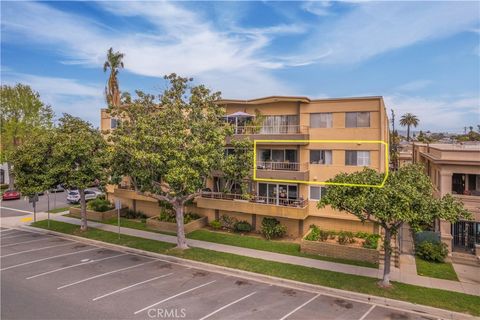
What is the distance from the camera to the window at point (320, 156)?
2295 cm

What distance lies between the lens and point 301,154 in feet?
77.2

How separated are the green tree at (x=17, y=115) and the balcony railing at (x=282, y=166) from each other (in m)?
34.1

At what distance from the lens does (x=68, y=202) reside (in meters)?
37.5

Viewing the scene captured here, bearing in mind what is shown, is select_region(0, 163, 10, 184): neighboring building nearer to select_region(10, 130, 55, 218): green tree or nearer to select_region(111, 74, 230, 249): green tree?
select_region(10, 130, 55, 218): green tree

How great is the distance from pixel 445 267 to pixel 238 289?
37.5 feet

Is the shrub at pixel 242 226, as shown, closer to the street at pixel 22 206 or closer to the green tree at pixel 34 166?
the green tree at pixel 34 166

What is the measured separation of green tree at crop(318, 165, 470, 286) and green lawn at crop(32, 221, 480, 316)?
1005 mm

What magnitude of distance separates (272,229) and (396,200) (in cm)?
1065

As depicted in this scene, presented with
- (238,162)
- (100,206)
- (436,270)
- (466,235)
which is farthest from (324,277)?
(100,206)

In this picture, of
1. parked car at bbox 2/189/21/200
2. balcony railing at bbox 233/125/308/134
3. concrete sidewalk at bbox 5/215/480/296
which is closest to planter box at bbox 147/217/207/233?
concrete sidewalk at bbox 5/215/480/296

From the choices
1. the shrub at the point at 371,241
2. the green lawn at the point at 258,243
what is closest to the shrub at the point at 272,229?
the green lawn at the point at 258,243

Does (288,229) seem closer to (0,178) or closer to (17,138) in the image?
(17,138)

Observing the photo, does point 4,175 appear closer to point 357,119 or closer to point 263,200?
point 263,200

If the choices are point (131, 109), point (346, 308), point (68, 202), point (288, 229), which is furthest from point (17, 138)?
point (346, 308)
